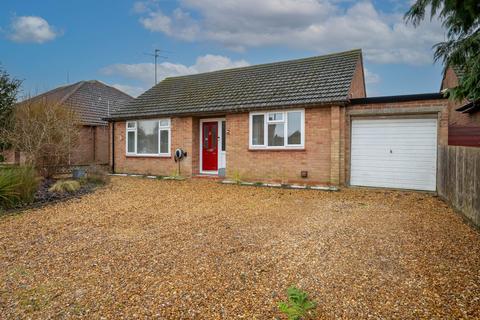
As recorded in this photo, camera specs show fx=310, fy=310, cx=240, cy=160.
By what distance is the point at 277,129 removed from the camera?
1127 cm

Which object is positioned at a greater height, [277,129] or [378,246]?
[277,129]

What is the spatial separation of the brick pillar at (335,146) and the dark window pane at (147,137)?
26.4 feet

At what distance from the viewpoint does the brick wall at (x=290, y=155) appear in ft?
34.1

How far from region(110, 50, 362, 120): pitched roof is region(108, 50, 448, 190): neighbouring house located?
1.9 inches

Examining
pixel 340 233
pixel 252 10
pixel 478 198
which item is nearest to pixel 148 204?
pixel 340 233

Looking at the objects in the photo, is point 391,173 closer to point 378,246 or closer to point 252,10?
point 378,246

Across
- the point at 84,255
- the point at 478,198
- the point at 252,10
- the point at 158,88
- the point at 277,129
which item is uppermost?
the point at 252,10

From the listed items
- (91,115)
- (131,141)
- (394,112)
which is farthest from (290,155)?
(91,115)

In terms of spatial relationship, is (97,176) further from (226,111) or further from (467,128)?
(467,128)

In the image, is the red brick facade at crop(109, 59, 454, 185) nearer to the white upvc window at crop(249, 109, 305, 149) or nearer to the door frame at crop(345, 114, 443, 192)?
the door frame at crop(345, 114, 443, 192)

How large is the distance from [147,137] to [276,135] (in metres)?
6.64

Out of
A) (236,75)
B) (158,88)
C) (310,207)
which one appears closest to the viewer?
(310,207)

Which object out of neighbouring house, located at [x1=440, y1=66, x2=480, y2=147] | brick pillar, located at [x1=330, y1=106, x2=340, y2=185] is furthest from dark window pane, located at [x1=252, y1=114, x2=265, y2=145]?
neighbouring house, located at [x1=440, y1=66, x2=480, y2=147]

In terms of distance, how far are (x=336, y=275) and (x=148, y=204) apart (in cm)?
548
